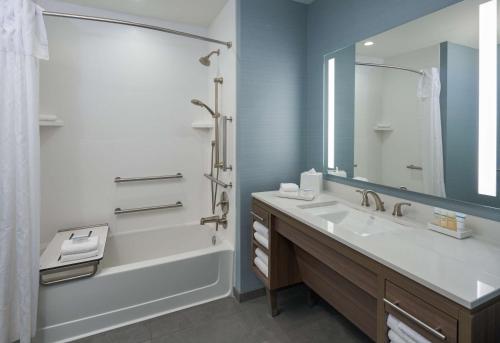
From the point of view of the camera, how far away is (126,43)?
254 cm

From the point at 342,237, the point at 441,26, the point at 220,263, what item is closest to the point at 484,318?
the point at 342,237

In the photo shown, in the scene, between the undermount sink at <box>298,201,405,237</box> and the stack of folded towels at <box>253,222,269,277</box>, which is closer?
the undermount sink at <box>298,201,405,237</box>

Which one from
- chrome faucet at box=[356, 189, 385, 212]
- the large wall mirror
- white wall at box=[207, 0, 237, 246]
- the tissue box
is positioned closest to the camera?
the large wall mirror

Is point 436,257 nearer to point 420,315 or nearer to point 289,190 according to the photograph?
point 420,315

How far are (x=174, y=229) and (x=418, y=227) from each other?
222 centimetres

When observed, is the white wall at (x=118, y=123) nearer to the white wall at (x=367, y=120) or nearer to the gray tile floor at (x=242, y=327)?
the gray tile floor at (x=242, y=327)

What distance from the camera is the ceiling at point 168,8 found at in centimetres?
229

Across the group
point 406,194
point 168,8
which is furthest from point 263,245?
point 168,8

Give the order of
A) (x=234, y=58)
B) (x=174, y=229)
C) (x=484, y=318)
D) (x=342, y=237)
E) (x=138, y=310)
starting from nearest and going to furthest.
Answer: (x=484, y=318), (x=342, y=237), (x=138, y=310), (x=234, y=58), (x=174, y=229)

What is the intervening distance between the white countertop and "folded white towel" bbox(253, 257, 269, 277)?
65 cm

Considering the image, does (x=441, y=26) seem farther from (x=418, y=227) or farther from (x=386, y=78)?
(x=418, y=227)

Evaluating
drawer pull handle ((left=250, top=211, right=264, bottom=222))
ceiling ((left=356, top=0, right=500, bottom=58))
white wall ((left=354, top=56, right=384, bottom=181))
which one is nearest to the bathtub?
drawer pull handle ((left=250, top=211, right=264, bottom=222))

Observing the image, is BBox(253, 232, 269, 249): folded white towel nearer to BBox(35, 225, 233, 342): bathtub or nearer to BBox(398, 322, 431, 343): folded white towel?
BBox(35, 225, 233, 342): bathtub

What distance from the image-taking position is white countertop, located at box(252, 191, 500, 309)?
2.75 feet
